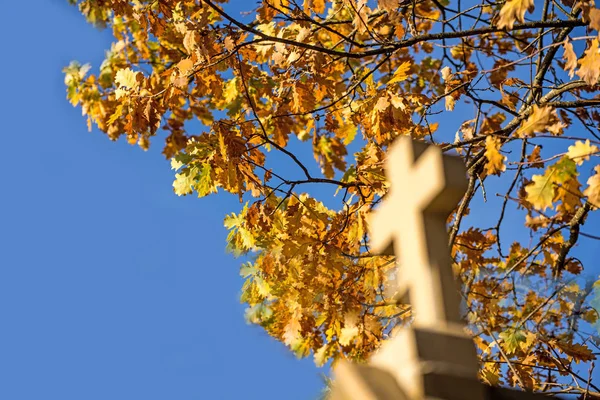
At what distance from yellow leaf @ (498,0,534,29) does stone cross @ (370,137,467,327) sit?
1329 millimetres

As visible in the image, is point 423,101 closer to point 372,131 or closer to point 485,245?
point 372,131

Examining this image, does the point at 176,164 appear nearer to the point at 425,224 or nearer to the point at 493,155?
the point at 493,155

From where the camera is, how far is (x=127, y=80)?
15.2 ft

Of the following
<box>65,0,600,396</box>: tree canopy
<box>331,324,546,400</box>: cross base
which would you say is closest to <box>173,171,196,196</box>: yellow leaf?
<box>65,0,600,396</box>: tree canopy

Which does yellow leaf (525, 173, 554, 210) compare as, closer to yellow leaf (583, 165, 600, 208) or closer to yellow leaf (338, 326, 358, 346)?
yellow leaf (583, 165, 600, 208)

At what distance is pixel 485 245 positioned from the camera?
18.0 ft

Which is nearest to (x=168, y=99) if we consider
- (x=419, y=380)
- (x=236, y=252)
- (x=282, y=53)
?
(x=282, y=53)

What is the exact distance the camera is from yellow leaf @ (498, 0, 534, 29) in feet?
9.79

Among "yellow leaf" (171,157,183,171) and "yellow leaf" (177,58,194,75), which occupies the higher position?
"yellow leaf" (177,58,194,75)

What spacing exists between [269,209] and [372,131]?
890 millimetres

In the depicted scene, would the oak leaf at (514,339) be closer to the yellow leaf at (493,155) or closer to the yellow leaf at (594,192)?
the yellow leaf at (493,155)

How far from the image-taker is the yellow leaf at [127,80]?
4.58 metres

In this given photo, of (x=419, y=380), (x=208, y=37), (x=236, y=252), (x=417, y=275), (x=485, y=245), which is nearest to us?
(x=419, y=380)

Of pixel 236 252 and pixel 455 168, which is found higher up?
pixel 236 252
